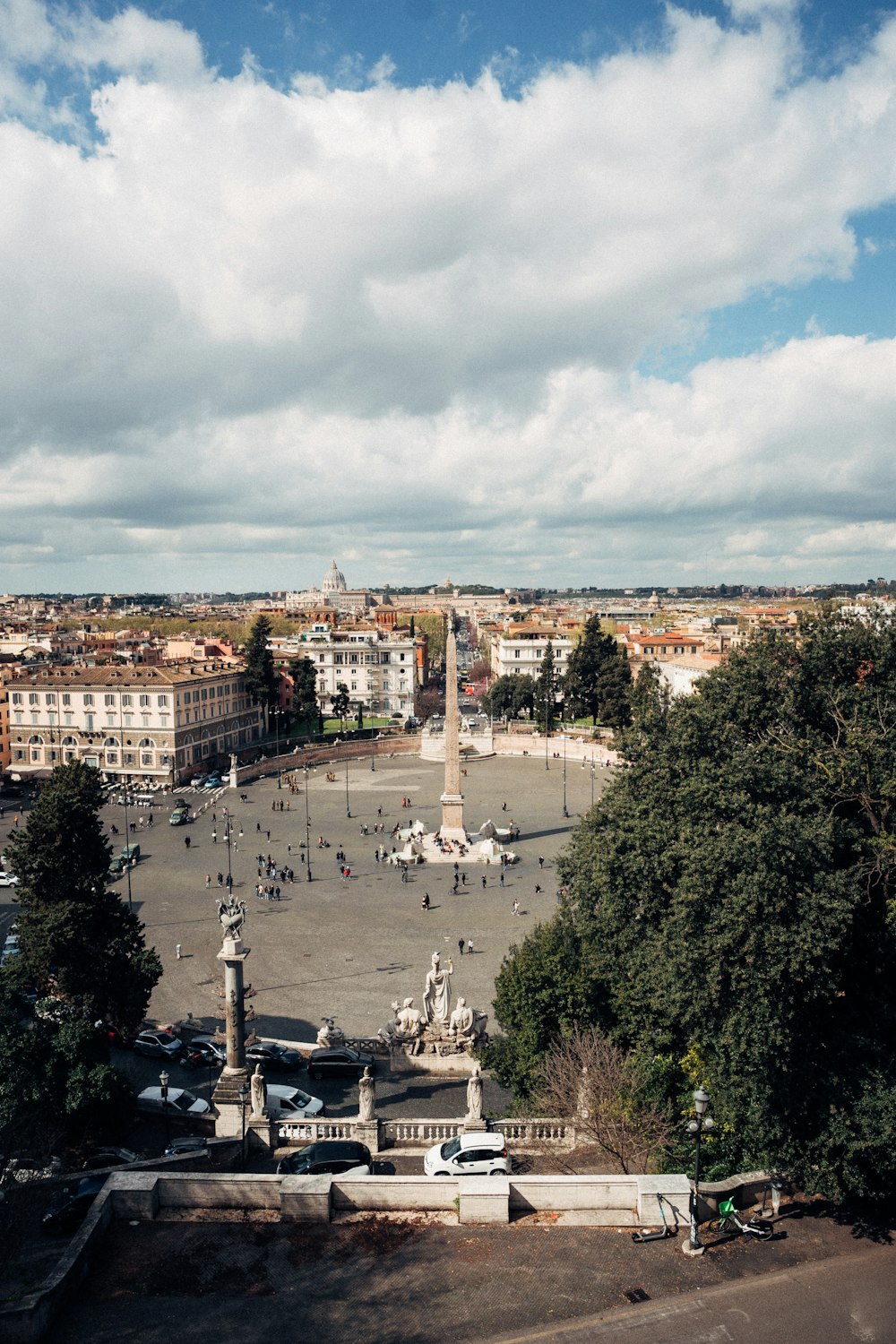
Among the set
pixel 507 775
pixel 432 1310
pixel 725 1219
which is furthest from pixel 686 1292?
pixel 507 775

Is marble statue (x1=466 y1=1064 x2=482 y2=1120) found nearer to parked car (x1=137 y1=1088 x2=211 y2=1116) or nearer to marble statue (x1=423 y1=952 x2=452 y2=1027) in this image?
marble statue (x1=423 y1=952 x2=452 y2=1027)

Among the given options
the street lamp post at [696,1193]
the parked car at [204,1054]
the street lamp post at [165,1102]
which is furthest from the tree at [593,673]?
the street lamp post at [696,1193]

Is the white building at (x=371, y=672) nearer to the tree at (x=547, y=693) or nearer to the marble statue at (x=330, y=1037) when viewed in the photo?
the tree at (x=547, y=693)

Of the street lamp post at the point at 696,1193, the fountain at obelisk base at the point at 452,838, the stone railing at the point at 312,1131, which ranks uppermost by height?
the street lamp post at the point at 696,1193

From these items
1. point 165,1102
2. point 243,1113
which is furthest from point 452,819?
point 243,1113

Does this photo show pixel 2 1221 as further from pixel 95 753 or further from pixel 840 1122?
pixel 95 753

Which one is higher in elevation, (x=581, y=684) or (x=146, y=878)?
(x=581, y=684)
